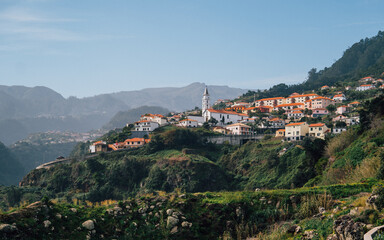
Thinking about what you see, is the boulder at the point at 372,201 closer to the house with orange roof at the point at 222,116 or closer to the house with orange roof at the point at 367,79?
the house with orange roof at the point at 222,116

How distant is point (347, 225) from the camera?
1020cm

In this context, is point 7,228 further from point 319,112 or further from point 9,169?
point 9,169

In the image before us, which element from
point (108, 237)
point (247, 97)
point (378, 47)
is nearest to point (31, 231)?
point (108, 237)

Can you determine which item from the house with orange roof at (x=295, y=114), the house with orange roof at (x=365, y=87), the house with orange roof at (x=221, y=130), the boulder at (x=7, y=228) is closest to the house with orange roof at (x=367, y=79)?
the house with orange roof at (x=365, y=87)

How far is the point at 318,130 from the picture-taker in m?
59.4

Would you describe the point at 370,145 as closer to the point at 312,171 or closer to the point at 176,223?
the point at 312,171

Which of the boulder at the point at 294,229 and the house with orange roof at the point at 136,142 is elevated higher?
the boulder at the point at 294,229

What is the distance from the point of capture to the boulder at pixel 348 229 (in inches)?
383

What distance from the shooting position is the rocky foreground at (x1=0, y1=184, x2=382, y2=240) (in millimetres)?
11578

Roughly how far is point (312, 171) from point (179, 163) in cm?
2864

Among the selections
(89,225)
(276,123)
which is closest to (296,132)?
(276,123)

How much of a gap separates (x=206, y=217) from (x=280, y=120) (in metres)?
63.1

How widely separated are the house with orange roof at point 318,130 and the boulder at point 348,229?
49.9 metres

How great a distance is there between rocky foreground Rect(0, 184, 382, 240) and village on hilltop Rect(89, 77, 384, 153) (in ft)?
150
